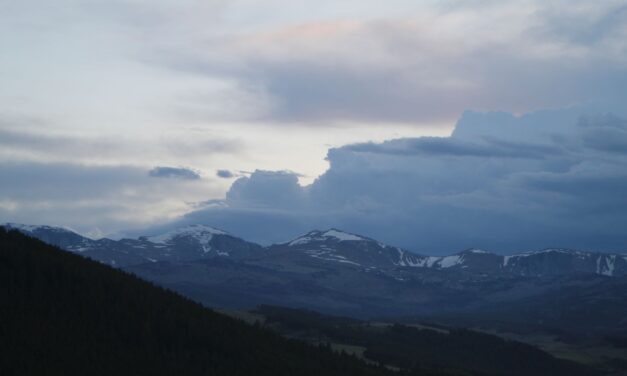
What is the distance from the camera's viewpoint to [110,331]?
416 ft

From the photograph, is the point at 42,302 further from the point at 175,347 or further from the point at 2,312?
the point at 175,347

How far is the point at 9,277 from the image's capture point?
127938 mm

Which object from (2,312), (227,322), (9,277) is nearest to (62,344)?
(2,312)

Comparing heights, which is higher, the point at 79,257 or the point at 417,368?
the point at 79,257

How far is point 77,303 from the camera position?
130 m

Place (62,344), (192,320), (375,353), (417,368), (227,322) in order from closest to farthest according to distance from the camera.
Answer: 1. (62,344)
2. (192,320)
3. (227,322)
4. (417,368)
5. (375,353)

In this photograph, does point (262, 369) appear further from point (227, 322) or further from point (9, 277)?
point (9, 277)

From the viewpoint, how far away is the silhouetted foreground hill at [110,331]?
11219cm

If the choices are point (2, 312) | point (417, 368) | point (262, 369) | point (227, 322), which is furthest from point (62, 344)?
point (417, 368)

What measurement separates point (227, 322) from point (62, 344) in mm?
43618

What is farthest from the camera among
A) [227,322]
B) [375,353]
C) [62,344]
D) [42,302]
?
[375,353]

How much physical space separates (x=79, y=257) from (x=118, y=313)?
73.1 feet

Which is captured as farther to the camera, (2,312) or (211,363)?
(211,363)

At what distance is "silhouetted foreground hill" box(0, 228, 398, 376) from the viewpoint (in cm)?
11219
